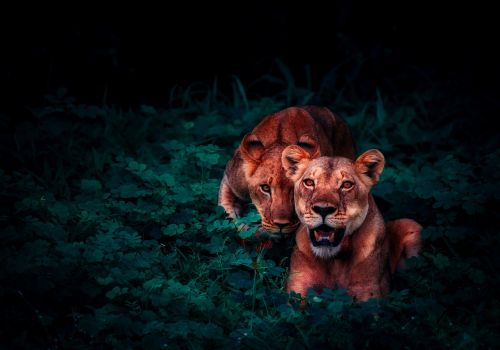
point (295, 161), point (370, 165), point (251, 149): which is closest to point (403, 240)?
point (370, 165)

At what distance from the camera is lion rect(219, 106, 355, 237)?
191 inches

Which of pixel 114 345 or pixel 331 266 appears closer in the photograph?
pixel 114 345

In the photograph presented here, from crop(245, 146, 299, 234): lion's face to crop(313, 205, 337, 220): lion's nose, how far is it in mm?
627

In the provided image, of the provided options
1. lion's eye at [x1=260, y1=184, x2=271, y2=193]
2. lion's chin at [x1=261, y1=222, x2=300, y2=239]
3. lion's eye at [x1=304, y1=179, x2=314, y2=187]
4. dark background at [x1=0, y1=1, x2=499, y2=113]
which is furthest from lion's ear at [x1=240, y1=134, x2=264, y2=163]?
dark background at [x1=0, y1=1, x2=499, y2=113]

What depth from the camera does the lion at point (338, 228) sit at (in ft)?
13.8

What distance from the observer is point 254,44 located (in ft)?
27.4

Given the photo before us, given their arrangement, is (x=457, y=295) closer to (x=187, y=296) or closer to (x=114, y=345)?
(x=187, y=296)

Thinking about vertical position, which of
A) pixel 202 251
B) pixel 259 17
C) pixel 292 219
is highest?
pixel 259 17

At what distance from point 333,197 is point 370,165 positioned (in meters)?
0.42

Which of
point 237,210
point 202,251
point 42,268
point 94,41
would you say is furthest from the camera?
point 94,41

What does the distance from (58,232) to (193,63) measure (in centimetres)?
408

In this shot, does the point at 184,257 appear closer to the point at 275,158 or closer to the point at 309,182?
the point at 275,158

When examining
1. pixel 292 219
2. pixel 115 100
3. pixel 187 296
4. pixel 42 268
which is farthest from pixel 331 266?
pixel 115 100

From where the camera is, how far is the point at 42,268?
4.17 m
